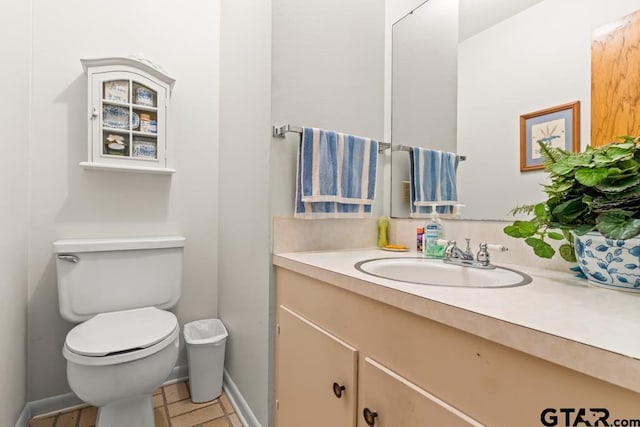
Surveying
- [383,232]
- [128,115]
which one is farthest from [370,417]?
A: [128,115]

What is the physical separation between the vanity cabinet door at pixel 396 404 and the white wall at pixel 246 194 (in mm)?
542

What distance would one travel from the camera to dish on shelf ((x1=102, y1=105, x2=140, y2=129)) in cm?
143

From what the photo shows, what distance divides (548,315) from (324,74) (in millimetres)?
1145

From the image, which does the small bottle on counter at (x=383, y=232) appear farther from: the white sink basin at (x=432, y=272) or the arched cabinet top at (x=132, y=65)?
the arched cabinet top at (x=132, y=65)

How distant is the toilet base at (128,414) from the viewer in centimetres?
118

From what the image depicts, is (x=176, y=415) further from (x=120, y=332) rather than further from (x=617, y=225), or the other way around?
(x=617, y=225)

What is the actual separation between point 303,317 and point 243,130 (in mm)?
895

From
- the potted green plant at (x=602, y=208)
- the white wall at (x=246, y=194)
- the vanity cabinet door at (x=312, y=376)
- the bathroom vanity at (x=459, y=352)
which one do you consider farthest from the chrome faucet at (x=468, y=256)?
the white wall at (x=246, y=194)

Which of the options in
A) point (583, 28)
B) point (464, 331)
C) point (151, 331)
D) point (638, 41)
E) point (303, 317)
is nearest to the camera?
point (464, 331)

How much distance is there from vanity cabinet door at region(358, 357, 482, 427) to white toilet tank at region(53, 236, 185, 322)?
117cm

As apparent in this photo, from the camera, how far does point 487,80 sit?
1.09 meters

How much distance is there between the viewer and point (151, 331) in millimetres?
1190

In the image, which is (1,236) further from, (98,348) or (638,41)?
(638,41)

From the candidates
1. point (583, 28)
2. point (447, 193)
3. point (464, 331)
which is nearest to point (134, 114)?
point (447, 193)
